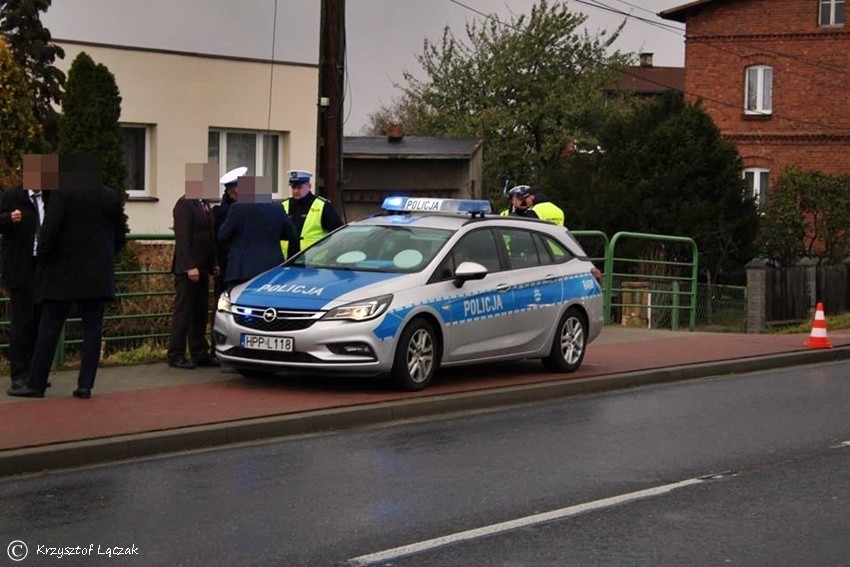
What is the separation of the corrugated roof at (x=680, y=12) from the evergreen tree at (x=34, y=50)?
21975 millimetres

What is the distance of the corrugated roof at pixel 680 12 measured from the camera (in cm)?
4688

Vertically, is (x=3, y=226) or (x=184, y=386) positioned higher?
(x=3, y=226)

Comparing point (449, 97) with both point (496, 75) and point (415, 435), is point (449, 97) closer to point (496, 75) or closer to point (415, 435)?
point (496, 75)

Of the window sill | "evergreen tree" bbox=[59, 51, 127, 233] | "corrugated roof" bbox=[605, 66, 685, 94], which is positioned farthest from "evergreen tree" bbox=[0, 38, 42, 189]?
"corrugated roof" bbox=[605, 66, 685, 94]

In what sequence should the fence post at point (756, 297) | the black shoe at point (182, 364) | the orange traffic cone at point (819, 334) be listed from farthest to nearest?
the fence post at point (756, 297), the orange traffic cone at point (819, 334), the black shoe at point (182, 364)

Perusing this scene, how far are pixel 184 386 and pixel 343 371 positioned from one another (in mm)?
1456

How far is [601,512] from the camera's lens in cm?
769

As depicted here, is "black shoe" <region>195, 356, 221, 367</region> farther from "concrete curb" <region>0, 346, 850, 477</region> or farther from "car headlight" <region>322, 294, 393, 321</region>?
"concrete curb" <region>0, 346, 850, 477</region>

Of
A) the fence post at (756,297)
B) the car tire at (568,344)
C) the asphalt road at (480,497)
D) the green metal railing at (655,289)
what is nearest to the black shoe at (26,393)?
the asphalt road at (480,497)

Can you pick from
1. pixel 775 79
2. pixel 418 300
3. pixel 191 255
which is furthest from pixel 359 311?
pixel 775 79

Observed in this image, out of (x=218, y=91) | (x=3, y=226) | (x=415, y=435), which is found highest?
(x=218, y=91)

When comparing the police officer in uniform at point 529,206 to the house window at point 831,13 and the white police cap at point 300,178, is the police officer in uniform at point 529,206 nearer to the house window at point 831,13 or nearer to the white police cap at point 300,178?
the white police cap at point 300,178

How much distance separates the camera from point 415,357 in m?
11.9

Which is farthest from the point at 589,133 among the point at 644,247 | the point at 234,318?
the point at 234,318
